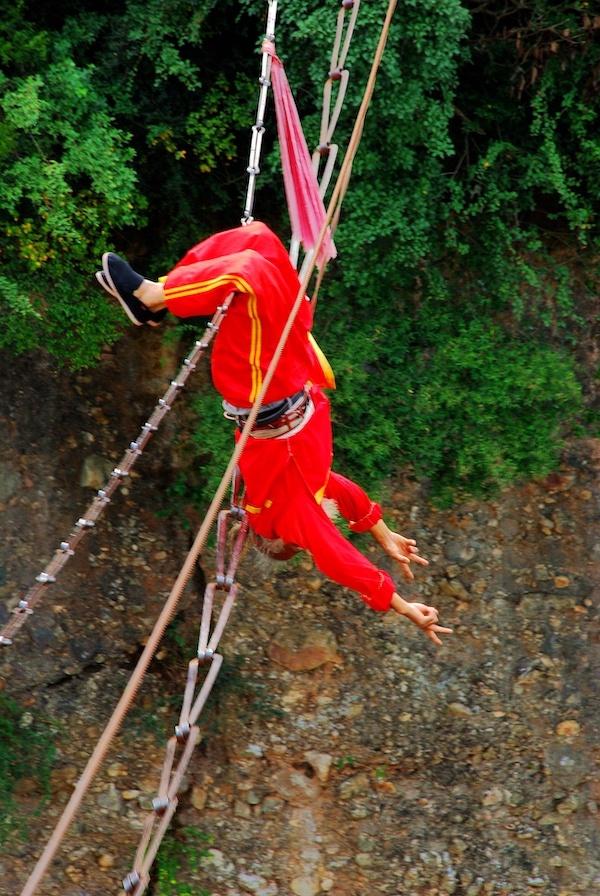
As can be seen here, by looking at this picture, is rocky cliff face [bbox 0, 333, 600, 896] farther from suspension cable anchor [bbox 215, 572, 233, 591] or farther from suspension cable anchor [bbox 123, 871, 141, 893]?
suspension cable anchor [bbox 123, 871, 141, 893]

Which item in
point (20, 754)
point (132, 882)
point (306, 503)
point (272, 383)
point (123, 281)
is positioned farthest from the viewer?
point (20, 754)

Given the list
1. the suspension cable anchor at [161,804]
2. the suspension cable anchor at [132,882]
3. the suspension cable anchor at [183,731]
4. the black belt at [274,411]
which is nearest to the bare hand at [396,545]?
the black belt at [274,411]

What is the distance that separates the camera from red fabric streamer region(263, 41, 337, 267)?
3.41m

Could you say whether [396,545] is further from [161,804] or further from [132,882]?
[132,882]

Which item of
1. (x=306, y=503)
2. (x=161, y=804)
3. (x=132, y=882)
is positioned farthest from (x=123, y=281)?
(x=132, y=882)

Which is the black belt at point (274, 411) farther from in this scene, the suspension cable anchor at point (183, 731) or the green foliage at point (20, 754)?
the green foliage at point (20, 754)

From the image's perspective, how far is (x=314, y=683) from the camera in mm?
5836

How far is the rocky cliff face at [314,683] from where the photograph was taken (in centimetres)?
547

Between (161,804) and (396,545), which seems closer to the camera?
(161,804)

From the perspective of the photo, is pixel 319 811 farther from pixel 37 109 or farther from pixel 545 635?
pixel 37 109

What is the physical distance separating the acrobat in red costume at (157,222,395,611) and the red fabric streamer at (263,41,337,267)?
34 centimetres

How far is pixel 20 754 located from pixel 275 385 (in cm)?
328

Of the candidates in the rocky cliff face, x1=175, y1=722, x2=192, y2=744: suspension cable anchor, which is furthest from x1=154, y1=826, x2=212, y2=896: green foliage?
x1=175, y1=722, x2=192, y2=744: suspension cable anchor

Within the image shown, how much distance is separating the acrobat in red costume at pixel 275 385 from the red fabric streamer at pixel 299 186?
34 cm
